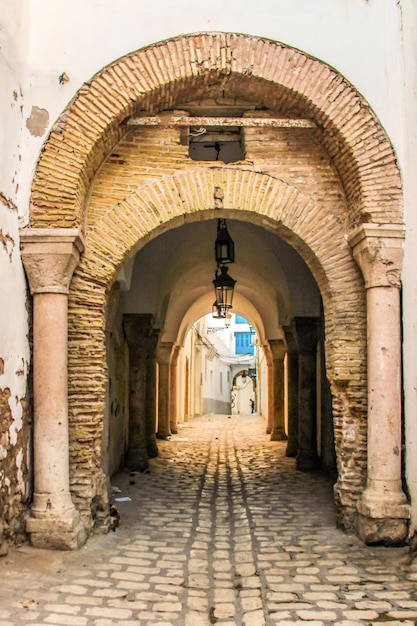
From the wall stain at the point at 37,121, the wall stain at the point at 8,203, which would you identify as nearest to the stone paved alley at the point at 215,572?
the wall stain at the point at 8,203

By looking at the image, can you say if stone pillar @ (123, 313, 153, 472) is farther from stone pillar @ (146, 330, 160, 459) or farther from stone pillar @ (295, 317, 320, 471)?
stone pillar @ (295, 317, 320, 471)

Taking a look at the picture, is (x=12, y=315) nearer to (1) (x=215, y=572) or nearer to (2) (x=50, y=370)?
(2) (x=50, y=370)

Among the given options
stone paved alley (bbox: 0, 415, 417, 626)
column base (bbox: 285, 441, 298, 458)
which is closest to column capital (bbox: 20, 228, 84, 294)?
stone paved alley (bbox: 0, 415, 417, 626)

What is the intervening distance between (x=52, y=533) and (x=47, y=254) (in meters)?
2.26

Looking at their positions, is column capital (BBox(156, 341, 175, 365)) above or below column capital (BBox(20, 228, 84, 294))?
below

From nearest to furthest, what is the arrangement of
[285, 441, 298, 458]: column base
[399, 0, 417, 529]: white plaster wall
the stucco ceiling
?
[399, 0, 417, 529]: white plaster wall → the stucco ceiling → [285, 441, 298, 458]: column base

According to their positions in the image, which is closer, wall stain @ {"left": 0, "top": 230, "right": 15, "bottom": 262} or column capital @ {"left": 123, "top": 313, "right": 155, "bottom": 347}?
wall stain @ {"left": 0, "top": 230, "right": 15, "bottom": 262}

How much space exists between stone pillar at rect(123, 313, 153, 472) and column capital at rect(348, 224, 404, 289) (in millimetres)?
5288

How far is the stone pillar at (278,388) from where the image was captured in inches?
564

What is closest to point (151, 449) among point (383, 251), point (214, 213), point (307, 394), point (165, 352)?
point (307, 394)

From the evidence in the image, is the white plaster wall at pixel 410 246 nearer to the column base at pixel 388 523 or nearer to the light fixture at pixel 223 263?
the column base at pixel 388 523

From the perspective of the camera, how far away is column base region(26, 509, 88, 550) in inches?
195

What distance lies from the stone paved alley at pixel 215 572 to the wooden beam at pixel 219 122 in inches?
148

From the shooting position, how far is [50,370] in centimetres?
513
